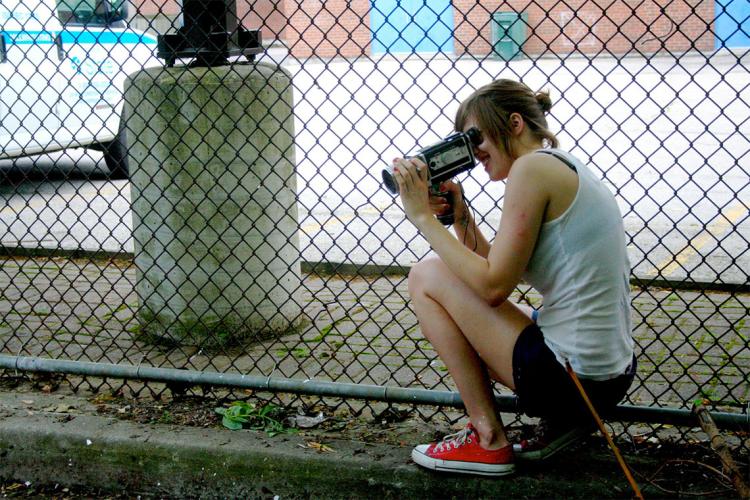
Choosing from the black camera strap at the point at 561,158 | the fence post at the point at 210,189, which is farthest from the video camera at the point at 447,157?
the fence post at the point at 210,189

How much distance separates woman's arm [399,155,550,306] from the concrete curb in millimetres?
659

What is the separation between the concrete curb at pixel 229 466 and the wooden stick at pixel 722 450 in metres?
0.32

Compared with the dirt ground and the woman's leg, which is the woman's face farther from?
the dirt ground

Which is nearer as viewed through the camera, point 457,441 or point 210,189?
point 457,441

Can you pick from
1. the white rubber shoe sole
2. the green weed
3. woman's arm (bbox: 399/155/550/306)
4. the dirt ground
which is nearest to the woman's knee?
woman's arm (bbox: 399/155/550/306)

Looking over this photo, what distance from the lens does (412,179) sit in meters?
2.70

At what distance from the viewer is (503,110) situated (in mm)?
2686

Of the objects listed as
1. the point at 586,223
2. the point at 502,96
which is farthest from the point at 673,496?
the point at 502,96

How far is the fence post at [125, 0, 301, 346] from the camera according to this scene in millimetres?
4164

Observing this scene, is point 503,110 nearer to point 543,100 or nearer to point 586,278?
point 543,100

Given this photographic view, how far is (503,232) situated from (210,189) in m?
1.98

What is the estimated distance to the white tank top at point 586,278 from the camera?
2590 mm

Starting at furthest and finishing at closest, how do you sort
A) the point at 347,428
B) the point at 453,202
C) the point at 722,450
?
the point at 347,428
the point at 453,202
the point at 722,450

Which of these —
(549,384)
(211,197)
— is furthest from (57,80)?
(549,384)
